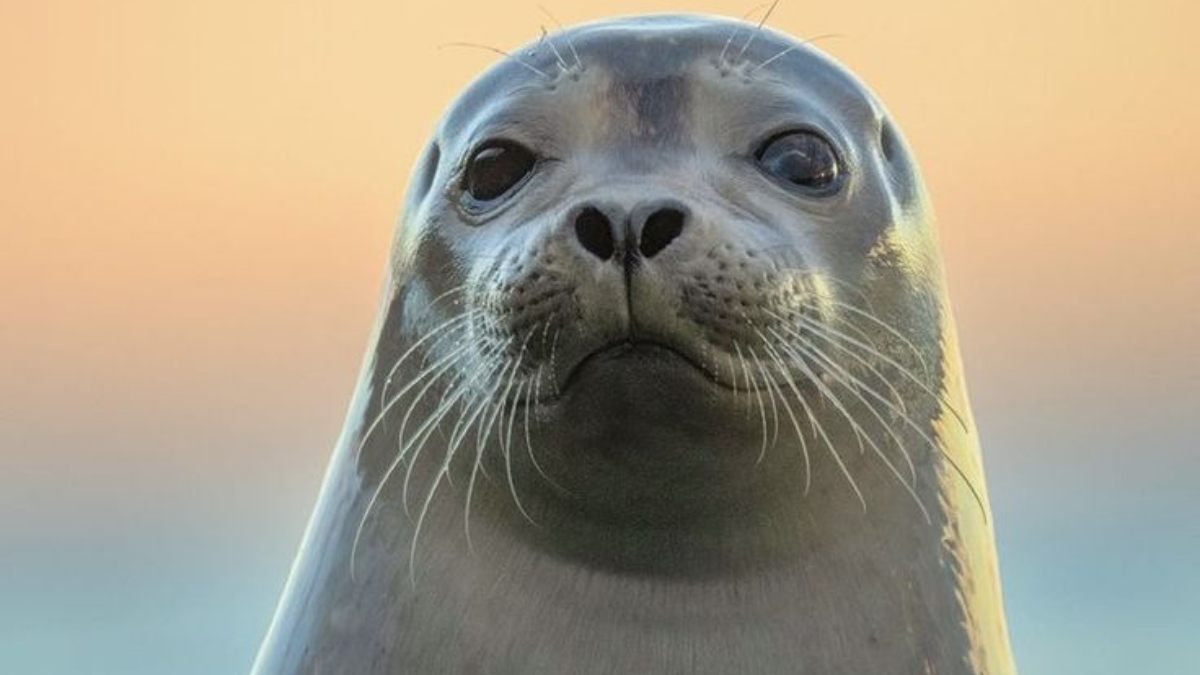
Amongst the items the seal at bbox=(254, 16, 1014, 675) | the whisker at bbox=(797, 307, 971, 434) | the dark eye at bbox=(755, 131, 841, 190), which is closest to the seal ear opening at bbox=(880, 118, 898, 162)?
the seal at bbox=(254, 16, 1014, 675)

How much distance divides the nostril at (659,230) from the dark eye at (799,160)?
644 mm

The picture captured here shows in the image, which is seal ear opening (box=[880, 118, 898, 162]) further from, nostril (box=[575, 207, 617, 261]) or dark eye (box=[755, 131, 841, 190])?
nostril (box=[575, 207, 617, 261])

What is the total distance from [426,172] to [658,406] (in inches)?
53.2

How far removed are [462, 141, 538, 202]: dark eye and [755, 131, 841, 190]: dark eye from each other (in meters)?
0.57

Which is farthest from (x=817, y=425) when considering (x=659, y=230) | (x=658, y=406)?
(x=659, y=230)

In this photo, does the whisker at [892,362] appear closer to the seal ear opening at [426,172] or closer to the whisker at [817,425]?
the whisker at [817,425]

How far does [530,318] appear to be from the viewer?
4.51 m

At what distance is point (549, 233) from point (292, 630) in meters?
1.34

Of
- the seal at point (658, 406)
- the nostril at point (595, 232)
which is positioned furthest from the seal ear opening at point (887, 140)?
the nostril at point (595, 232)

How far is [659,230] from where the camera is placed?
4.36m

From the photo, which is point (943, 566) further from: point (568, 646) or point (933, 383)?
point (568, 646)

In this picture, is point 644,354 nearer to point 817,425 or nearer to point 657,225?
point 657,225

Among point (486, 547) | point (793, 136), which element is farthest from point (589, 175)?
point (486, 547)

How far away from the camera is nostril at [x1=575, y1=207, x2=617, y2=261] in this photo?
14.3 ft
